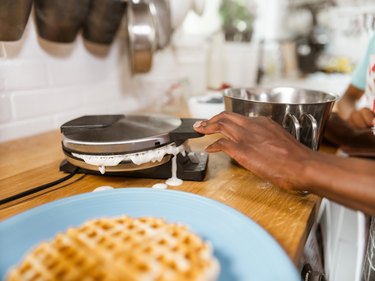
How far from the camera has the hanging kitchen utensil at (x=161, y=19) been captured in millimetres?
1008

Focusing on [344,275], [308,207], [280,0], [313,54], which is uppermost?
[280,0]

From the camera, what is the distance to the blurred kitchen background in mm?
812

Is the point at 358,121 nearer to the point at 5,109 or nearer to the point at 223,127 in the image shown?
the point at 223,127

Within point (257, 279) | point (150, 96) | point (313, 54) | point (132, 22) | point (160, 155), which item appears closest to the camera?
point (257, 279)

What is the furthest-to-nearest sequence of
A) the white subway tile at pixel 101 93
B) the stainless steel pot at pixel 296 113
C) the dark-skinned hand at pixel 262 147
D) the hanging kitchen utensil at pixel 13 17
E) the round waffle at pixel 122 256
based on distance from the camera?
the white subway tile at pixel 101 93, the hanging kitchen utensil at pixel 13 17, the stainless steel pot at pixel 296 113, the dark-skinned hand at pixel 262 147, the round waffle at pixel 122 256

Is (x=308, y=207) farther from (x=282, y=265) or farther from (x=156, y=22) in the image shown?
(x=156, y=22)

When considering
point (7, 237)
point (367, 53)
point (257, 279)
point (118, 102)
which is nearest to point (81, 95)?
point (118, 102)

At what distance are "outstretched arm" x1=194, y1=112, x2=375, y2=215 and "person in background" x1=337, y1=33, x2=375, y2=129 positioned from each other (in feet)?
1.79

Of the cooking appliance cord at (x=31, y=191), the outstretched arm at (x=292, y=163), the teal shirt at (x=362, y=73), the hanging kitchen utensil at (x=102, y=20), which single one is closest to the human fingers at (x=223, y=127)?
the outstretched arm at (x=292, y=163)

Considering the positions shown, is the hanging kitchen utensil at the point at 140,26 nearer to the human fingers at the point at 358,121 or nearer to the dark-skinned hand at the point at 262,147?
the dark-skinned hand at the point at 262,147

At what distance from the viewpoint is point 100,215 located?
15.7 inches

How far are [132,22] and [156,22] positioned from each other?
0.12m

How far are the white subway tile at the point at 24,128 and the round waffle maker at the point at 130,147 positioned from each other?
0.97 ft

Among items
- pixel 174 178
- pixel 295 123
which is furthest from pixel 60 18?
pixel 295 123
